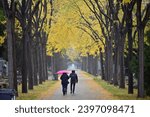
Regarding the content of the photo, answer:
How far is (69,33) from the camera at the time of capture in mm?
54031

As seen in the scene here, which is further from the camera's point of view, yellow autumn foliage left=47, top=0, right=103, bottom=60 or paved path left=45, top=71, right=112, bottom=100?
yellow autumn foliage left=47, top=0, right=103, bottom=60

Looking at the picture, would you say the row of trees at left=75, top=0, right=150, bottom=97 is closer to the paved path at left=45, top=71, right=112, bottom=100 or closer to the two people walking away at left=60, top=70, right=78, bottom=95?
the paved path at left=45, top=71, right=112, bottom=100

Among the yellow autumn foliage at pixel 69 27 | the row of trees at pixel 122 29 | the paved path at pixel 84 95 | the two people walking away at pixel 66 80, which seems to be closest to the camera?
the row of trees at pixel 122 29

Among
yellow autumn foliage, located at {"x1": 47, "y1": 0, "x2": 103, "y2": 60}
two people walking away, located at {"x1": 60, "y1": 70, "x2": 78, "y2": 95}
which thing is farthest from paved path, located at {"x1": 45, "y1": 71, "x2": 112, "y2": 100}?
yellow autumn foliage, located at {"x1": 47, "y1": 0, "x2": 103, "y2": 60}

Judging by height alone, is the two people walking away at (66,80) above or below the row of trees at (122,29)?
below

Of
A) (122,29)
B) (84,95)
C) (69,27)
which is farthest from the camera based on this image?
(69,27)

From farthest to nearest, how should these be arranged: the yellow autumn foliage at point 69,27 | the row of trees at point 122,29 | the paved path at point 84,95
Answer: the yellow autumn foliage at point 69,27, the paved path at point 84,95, the row of trees at point 122,29

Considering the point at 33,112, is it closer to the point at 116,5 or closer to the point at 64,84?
the point at 64,84

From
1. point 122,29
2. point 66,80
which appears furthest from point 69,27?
point 66,80

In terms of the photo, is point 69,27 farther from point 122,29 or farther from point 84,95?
point 84,95

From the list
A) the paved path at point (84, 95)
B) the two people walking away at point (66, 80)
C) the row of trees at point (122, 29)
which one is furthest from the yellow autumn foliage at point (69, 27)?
the two people walking away at point (66, 80)

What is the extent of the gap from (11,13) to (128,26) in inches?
317

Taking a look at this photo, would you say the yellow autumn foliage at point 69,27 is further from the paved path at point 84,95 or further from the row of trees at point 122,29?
the paved path at point 84,95

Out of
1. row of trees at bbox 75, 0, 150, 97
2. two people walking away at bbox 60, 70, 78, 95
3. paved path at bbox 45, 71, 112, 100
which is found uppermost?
row of trees at bbox 75, 0, 150, 97
